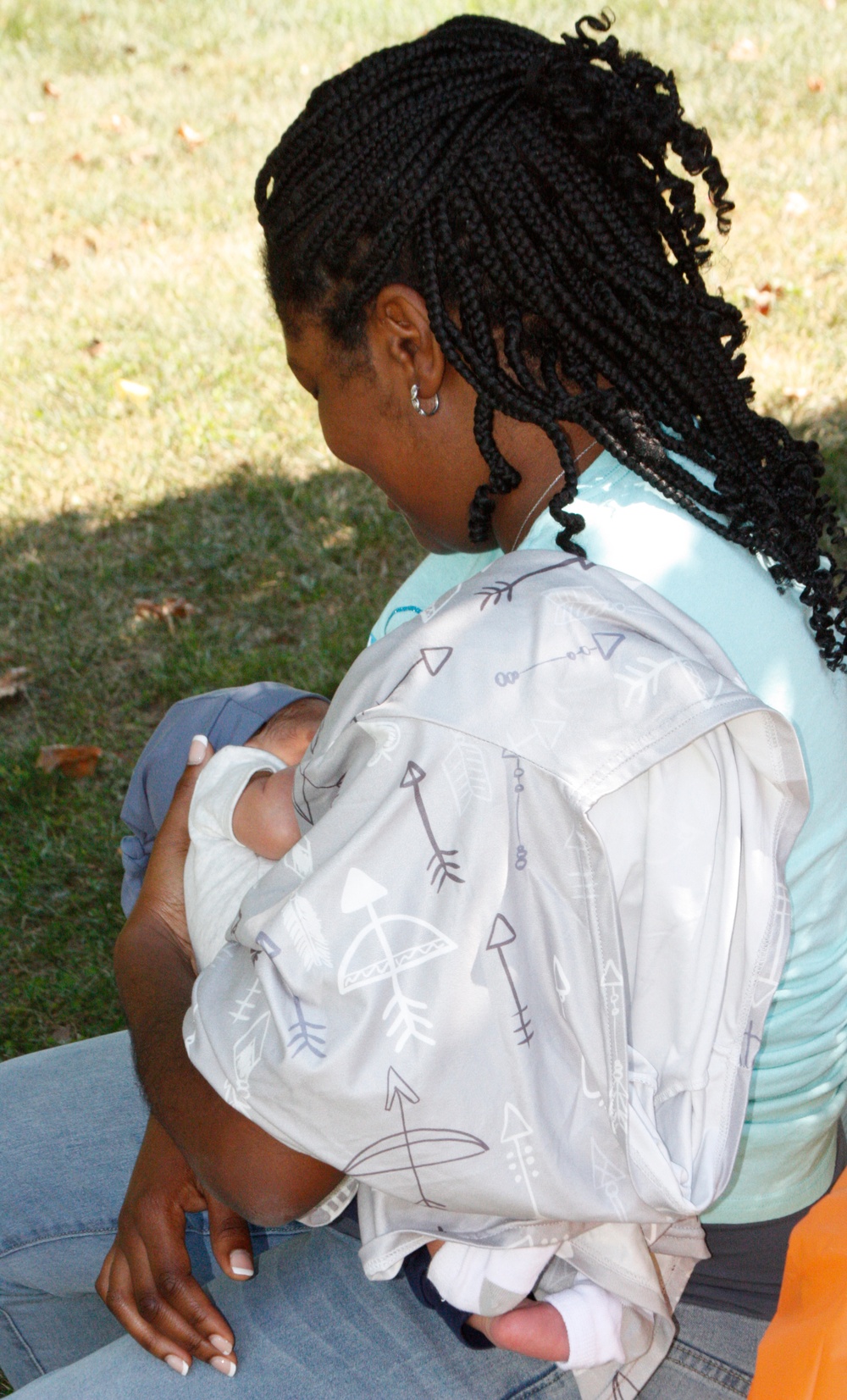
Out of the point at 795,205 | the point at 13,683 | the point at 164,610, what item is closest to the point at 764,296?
the point at 795,205

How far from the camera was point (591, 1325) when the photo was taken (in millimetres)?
1534

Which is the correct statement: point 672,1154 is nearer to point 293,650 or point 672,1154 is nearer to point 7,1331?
point 7,1331

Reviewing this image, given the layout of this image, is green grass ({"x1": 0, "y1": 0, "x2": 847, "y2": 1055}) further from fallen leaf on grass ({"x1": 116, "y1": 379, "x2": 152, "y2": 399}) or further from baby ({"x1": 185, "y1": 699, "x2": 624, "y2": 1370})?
baby ({"x1": 185, "y1": 699, "x2": 624, "y2": 1370})

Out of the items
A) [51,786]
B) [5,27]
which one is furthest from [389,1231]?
[5,27]

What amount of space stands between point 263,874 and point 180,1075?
12.2 inches

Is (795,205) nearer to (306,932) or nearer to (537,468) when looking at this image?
(537,468)

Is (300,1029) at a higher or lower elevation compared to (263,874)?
higher

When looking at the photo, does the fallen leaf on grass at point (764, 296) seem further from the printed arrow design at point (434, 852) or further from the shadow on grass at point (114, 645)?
the printed arrow design at point (434, 852)

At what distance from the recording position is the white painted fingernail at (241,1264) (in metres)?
1.77

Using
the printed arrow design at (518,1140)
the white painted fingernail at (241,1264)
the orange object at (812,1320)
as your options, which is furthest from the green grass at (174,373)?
the orange object at (812,1320)

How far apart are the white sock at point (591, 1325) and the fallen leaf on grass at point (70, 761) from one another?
2.52m

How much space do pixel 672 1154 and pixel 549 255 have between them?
3.39 feet

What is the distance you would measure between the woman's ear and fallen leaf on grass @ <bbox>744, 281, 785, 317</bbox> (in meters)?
4.23

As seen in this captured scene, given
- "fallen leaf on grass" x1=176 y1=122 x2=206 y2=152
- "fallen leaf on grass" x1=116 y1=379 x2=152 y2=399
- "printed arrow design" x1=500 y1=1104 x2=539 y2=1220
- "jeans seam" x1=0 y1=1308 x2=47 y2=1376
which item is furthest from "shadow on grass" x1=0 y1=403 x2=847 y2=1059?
"fallen leaf on grass" x1=176 y1=122 x2=206 y2=152
